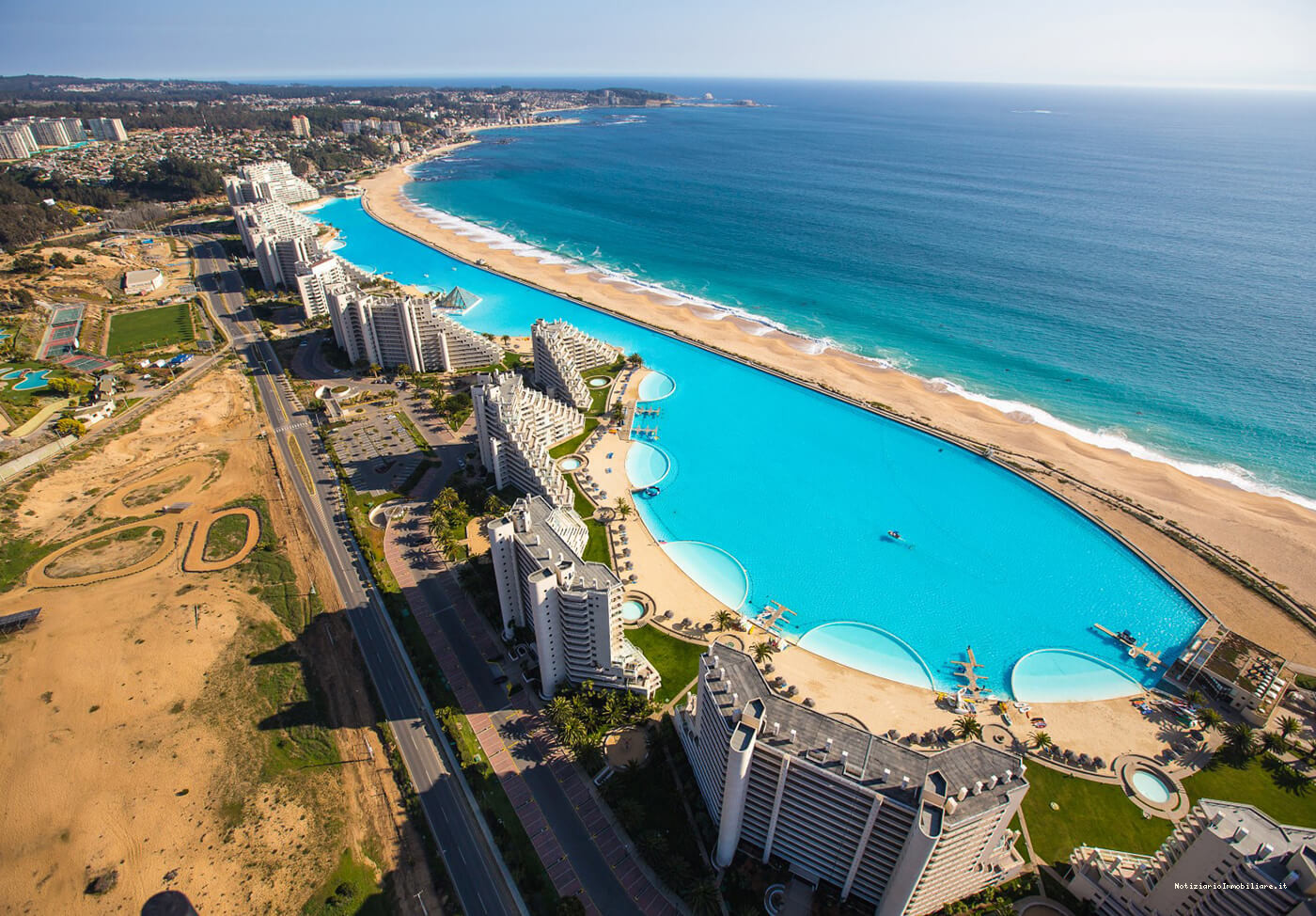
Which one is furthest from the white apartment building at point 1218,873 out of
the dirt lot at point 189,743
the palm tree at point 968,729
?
the dirt lot at point 189,743

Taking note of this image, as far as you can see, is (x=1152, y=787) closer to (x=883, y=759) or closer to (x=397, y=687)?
(x=883, y=759)

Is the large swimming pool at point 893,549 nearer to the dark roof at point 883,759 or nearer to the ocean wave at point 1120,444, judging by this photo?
the ocean wave at point 1120,444

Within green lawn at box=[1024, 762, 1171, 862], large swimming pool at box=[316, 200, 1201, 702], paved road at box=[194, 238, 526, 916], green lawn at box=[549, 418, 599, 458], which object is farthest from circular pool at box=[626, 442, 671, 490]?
green lawn at box=[1024, 762, 1171, 862]

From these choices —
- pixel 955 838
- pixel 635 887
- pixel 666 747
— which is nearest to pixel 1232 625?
pixel 955 838

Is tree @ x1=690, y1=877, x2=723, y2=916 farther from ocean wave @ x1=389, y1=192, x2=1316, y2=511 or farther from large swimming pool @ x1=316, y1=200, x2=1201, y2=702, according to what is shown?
ocean wave @ x1=389, y1=192, x2=1316, y2=511

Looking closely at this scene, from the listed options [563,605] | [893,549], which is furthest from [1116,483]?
[563,605]
